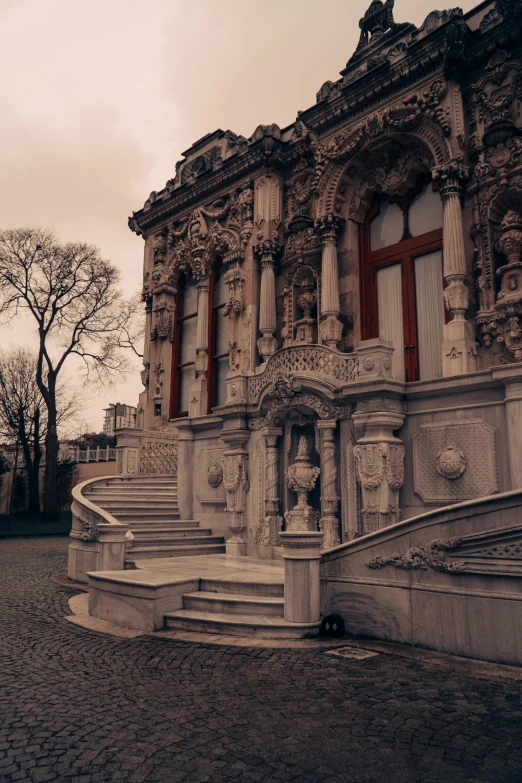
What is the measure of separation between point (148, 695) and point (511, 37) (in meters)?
13.5

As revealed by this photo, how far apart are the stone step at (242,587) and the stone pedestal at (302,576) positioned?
807 mm

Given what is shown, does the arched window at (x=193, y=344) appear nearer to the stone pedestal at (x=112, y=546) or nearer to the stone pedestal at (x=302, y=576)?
the stone pedestal at (x=112, y=546)

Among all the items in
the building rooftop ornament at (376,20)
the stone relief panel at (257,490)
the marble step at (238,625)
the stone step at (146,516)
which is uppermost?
the building rooftop ornament at (376,20)

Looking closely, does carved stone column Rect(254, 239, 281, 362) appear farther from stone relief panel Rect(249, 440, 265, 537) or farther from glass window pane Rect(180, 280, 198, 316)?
glass window pane Rect(180, 280, 198, 316)

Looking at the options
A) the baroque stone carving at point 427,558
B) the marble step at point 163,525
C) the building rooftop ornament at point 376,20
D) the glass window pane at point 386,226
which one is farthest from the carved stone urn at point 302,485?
the building rooftop ornament at point 376,20

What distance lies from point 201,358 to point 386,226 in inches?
260

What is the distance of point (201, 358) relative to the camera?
17984 mm

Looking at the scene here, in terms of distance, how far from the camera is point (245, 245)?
55.5ft

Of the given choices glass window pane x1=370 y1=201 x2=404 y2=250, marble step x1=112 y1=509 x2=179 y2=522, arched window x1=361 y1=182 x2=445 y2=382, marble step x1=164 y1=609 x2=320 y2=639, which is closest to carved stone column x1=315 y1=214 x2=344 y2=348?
arched window x1=361 y1=182 x2=445 y2=382

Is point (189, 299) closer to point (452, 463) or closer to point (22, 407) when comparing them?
point (452, 463)

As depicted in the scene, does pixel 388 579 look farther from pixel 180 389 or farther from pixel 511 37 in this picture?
pixel 180 389

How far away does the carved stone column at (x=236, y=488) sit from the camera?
43.6 ft

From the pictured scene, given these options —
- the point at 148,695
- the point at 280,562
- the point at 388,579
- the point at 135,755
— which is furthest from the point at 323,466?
the point at 135,755

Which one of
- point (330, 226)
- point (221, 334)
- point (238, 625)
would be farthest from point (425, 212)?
point (238, 625)
